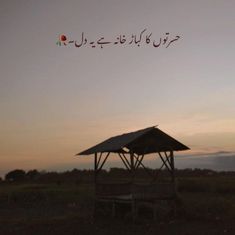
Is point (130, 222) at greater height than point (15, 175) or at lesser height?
lesser

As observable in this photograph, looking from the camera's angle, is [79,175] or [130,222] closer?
[130,222]

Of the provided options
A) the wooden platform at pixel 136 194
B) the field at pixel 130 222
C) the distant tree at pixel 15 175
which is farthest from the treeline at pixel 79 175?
the wooden platform at pixel 136 194

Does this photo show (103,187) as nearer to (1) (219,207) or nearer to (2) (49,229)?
(2) (49,229)

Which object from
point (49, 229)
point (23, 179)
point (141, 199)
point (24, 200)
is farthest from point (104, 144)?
point (23, 179)

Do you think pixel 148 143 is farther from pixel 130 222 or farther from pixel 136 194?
pixel 130 222

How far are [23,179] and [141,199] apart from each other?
197 ft

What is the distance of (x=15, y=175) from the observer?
8544cm

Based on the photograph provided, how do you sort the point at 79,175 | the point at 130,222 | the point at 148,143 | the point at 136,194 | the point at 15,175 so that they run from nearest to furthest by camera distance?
the point at 130,222 → the point at 136,194 → the point at 148,143 → the point at 79,175 → the point at 15,175

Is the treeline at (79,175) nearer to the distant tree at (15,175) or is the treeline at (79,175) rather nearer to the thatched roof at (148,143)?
the distant tree at (15,175)

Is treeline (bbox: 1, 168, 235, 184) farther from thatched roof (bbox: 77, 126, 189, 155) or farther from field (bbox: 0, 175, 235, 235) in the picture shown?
thatched roof (bbox: 77, 126, 189, 155)

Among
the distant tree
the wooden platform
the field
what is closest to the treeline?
the distant tree

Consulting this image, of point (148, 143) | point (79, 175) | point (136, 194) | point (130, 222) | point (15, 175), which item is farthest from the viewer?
point (15, 175)

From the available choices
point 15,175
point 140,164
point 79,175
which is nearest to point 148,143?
point 140,164

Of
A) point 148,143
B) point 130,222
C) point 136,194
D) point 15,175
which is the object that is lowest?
point 130,222
